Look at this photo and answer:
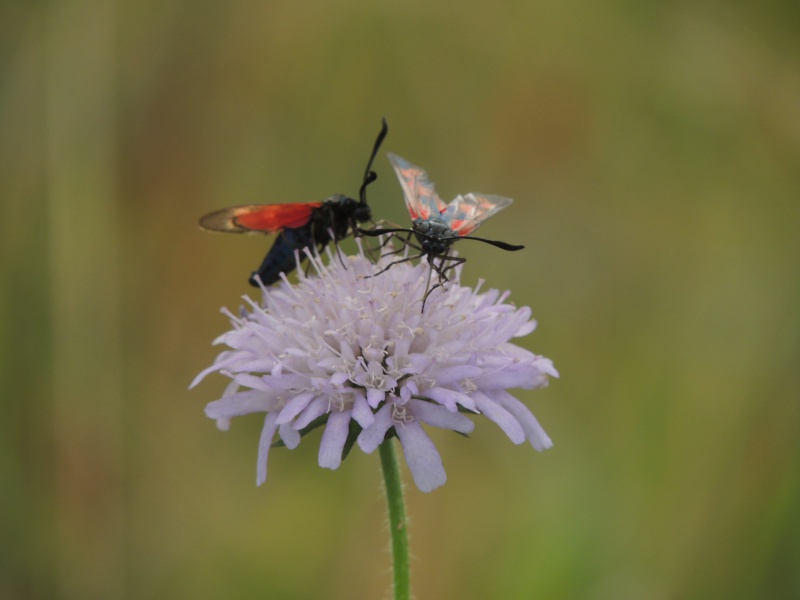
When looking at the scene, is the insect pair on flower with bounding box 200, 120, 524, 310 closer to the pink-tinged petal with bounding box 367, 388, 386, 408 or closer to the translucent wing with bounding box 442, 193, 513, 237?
the translucent wing with bounding box 442, 193, 513, 237

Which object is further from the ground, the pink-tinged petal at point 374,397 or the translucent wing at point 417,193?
the translucent wing at point 417,193

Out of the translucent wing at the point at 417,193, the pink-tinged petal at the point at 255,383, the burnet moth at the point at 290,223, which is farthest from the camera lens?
the burnet moth at the point at 290,223

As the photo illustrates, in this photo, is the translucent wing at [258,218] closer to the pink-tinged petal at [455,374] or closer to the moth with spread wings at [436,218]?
the moth with spread wings at [436,218]

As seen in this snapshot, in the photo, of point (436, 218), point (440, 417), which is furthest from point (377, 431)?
point (436, 218)

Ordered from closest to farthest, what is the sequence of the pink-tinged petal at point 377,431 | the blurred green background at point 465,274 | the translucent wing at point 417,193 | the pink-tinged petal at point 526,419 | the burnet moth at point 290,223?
the pink-tinged petal at point 377,431
the pink-tinged petal at point 526,419
the translucent wing at point 417,193
the burnet moth at point 290,223
the blurred green background at point 465,274

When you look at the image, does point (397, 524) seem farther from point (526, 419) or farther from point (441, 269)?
point (441, 269)

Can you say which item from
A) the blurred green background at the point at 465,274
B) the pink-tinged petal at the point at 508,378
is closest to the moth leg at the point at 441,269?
the pink-tinged petal at the point at 508,378

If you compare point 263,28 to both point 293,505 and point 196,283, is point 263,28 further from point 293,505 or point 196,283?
point 293,505
